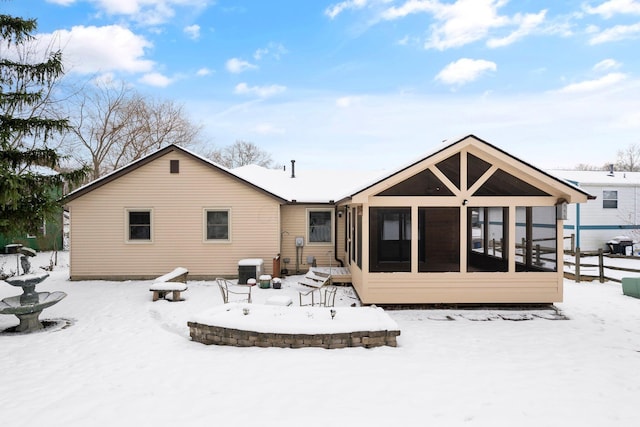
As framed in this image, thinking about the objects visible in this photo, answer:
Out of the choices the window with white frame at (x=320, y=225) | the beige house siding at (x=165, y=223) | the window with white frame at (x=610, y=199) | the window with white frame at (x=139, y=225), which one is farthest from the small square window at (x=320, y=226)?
the window with white frame at (x=610, y=199)

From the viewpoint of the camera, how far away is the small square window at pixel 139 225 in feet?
41.4

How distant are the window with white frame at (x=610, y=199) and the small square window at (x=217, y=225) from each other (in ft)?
68.6

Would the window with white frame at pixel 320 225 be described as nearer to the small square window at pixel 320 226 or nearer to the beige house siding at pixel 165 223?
the small square window at pixel 320 226

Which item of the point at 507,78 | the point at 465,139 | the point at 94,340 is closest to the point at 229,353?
the point at 94,340

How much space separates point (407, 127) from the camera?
2939cm

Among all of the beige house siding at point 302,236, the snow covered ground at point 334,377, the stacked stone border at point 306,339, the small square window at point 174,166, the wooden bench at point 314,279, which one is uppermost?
the small square window at point 174,166

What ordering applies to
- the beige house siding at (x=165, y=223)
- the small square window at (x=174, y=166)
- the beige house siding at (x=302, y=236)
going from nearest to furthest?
the beige house siding at (x=165, y=223) < the small square window at (x=174, y=166) < the beige house siding at (x=302, y=236)

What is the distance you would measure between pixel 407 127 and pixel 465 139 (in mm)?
22059

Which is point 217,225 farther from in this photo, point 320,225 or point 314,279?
point 314,279

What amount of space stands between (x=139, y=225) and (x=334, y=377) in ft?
34.1

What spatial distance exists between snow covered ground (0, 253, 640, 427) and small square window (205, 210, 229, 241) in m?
5.03

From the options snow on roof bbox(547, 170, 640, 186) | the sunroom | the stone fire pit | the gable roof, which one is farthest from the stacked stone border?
snow on roof bbox(547, 170, 640, 186)

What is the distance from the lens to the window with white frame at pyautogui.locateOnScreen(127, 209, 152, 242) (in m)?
12.6

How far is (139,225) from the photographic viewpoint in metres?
12.6
